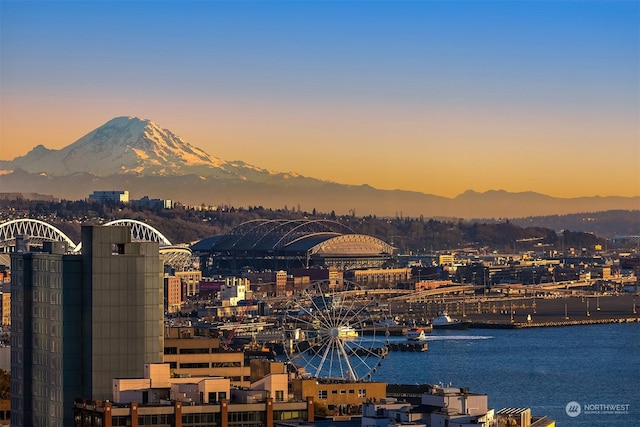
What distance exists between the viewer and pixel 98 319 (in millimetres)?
22656

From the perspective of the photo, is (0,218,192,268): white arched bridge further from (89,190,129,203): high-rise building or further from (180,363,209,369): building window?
(180,363,209,369): building window

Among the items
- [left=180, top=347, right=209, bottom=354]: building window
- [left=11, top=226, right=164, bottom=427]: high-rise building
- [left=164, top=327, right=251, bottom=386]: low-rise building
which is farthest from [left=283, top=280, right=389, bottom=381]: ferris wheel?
[left=11, top=226, right=164, bottom=427]: high-rise building

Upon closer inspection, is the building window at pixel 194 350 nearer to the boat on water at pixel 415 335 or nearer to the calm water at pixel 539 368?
the calm water at pixel 539 368

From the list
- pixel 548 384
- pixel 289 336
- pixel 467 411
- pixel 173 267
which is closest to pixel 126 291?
pixel 467 411

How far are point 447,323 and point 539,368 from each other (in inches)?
953

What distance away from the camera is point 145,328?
2277 cm

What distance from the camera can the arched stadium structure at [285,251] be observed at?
109 meters

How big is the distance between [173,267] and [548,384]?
4866 centimetres

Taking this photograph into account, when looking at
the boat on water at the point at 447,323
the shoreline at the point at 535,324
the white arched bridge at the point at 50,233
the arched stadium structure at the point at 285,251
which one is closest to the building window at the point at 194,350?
the shoreline at the point at 535,324

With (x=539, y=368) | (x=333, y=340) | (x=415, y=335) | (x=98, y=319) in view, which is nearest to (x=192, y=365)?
(x=98, y=319)

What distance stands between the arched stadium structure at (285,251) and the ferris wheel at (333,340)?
17731mm

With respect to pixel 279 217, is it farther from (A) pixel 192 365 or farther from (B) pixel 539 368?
(A) pixel 192 365

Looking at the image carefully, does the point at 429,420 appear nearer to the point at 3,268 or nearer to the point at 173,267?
the point at 3,268

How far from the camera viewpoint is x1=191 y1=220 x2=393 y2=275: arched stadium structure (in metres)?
109
